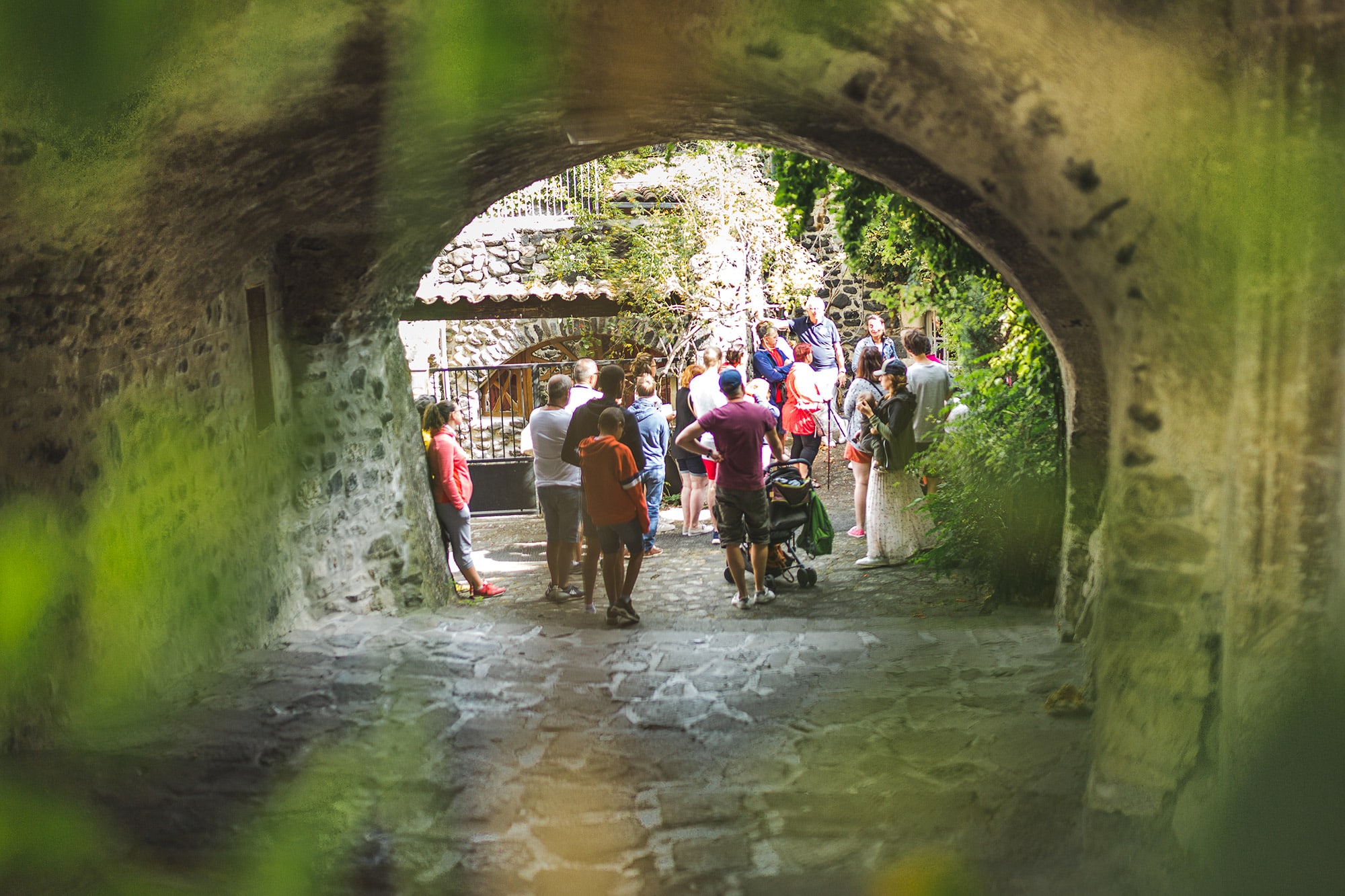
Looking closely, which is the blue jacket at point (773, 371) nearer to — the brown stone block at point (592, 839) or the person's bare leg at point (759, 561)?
the person's bare leg at point (759, 561)

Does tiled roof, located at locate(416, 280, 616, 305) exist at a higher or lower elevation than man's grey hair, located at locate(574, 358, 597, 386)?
higher

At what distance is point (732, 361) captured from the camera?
926 cm

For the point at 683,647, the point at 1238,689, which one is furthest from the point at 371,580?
the point at 1238,689

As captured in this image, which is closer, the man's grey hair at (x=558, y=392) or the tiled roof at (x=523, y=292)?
the man's grey hair at (x=558, y=392)

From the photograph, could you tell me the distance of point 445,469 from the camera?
7.86 m

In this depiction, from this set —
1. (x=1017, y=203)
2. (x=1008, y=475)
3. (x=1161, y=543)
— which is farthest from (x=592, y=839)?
(x=1008, y=475)

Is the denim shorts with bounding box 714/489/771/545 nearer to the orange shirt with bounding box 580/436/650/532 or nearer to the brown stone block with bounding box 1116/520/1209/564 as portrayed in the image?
the orange shirt with bounding box 580/436/650/532

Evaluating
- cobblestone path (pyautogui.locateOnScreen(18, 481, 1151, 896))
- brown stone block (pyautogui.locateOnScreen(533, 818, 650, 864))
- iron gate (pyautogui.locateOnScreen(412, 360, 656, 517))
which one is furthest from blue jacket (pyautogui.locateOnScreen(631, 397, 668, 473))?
brown stone block (pyautogui.locateOnScreen(533, 818, 650, 864))

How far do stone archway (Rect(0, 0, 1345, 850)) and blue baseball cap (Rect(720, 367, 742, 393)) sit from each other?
2010 millimetres

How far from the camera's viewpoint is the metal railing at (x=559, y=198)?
13992 millimetres

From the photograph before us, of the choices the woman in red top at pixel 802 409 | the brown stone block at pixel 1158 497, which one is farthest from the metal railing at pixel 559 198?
the brown stone block at pixel 1158 497

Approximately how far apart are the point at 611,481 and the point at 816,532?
68.5 inches

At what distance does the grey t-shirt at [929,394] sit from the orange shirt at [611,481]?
7.84ft

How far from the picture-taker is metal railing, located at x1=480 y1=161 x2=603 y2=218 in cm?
1399
